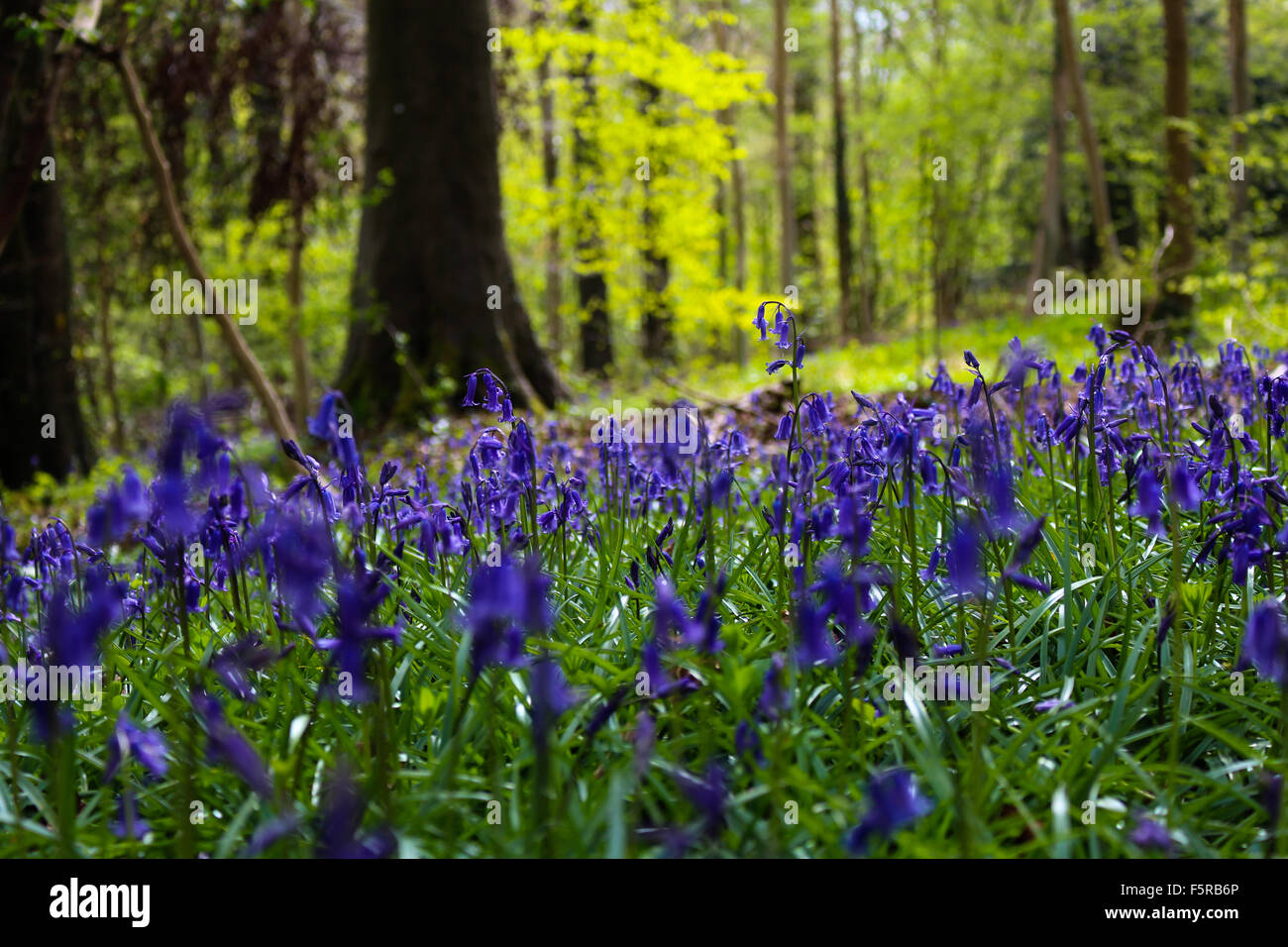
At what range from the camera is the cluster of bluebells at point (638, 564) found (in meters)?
1.58

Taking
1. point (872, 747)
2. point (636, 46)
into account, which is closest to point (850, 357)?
point (636, 46)

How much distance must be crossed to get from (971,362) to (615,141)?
13.9 m

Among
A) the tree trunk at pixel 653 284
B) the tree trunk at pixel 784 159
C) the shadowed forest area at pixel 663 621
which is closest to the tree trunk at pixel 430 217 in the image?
the shadowed forest area at pixel 663 621

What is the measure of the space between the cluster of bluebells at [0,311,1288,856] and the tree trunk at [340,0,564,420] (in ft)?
18.4

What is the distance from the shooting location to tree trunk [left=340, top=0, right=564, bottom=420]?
30.5 ft

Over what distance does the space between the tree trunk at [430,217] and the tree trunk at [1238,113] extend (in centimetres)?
795

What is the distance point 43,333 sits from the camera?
419 inches

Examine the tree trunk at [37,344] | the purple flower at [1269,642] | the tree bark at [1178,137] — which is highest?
the tree bark at [1178,137]

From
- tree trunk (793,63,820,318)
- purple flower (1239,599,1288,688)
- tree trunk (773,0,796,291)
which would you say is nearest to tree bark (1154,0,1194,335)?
tree trunk (773,0,796,291)

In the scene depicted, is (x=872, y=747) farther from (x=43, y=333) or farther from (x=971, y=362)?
(x=43, y=333)

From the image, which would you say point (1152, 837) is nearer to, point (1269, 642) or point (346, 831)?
point (1269, 642)

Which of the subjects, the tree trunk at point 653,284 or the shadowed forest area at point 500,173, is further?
the tree trunk at point 653,284

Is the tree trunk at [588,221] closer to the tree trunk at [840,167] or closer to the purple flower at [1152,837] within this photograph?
the tree trunk at [840,167]

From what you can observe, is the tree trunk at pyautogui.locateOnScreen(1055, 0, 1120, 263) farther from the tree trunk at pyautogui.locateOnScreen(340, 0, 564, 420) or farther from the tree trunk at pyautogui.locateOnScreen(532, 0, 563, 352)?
the tree trunk at pyautogui.locateOnScreen(532, 0, 563, 352)
